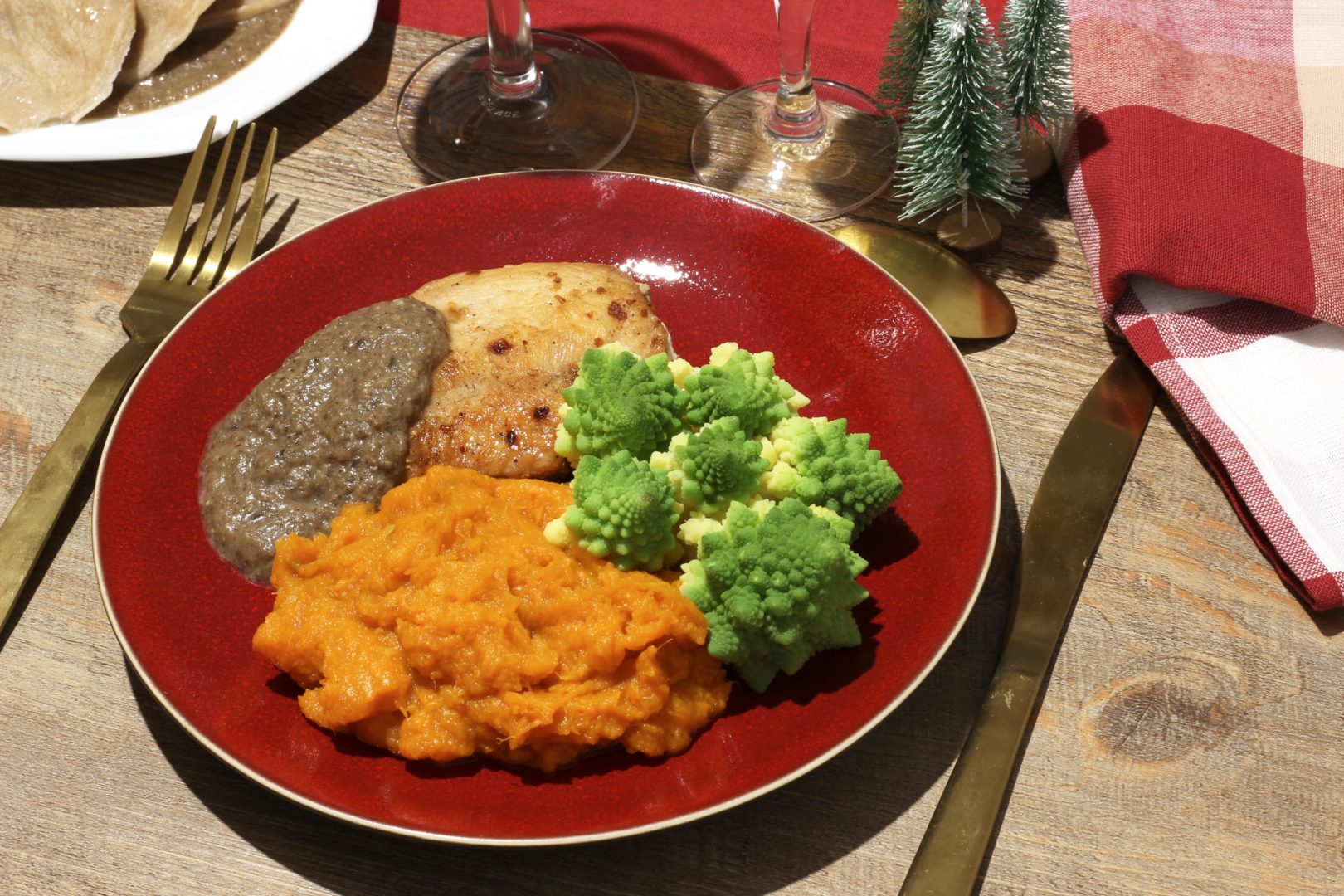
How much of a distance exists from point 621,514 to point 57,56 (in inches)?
80.5

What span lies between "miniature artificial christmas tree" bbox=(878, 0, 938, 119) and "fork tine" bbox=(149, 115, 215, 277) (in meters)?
1.63

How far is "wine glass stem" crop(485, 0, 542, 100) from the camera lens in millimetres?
2977

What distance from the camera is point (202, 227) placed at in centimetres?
272

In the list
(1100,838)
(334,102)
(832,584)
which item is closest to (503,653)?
(832,584)

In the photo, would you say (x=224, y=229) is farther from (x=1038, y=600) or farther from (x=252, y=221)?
(x=1038, y=600)

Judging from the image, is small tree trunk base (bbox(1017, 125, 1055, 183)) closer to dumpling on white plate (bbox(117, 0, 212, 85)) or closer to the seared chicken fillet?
the seared chicken fillet

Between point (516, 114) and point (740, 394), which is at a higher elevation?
point (740, 394)

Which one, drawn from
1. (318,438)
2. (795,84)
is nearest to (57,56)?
(318,438)

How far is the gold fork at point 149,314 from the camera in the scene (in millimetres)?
2250

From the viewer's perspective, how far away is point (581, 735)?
1.80 metres

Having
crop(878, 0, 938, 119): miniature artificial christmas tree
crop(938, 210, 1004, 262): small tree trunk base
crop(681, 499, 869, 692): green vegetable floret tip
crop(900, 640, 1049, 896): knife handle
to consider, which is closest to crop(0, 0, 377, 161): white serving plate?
crop(878, 0, 938, 119): miniature artificial christmas tree

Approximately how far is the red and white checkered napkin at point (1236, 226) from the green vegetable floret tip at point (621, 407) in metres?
1.10

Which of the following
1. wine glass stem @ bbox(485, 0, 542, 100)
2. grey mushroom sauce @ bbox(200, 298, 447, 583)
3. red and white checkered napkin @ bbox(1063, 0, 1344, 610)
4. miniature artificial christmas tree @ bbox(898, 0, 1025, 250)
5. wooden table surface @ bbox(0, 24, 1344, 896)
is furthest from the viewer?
wine glass stem @ bbox(485, 0, 542, 100)

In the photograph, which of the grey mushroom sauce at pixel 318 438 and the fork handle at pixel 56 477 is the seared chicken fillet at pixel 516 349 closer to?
the grey mushroom sauce at pixel 318 438
